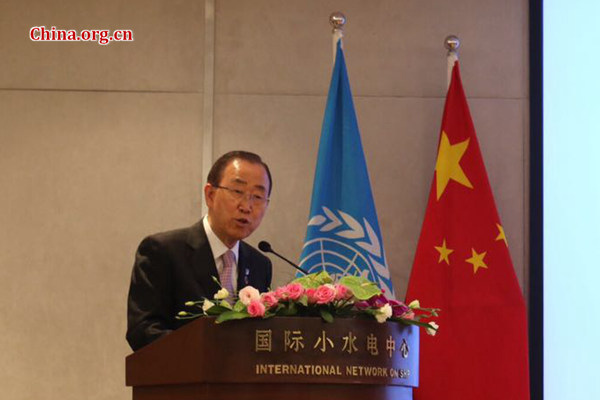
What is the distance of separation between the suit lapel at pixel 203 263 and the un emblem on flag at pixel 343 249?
49.6 inches

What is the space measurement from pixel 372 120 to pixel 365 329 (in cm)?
283

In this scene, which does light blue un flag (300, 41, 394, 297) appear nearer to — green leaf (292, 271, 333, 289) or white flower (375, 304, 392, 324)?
green leaf (292, 271, 333, 289)

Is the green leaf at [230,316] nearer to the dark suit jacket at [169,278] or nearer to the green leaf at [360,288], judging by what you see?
the green leaf at [360,288]

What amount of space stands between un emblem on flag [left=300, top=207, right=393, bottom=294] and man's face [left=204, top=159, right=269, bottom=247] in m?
1.27

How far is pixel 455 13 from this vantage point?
551 centimetres

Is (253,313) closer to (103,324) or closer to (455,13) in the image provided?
(103,324)

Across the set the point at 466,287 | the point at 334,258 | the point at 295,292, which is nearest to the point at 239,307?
the point at 295,292

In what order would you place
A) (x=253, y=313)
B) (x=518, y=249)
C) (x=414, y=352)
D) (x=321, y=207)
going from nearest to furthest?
(x=253, y=313)
(x=414, y=352)
(x=321, y=207)
(x=518, y=249)

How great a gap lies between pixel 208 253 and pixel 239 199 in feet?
0.72

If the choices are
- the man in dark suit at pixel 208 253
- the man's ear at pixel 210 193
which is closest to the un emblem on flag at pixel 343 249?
the man in dark suit at pixel 208 253

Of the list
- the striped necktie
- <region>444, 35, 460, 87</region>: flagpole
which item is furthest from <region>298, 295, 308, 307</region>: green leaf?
<region>444, 35, 460, 87</region>: flagpole

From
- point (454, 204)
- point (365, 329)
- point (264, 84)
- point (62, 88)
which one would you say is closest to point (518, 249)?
point (454, 204)
